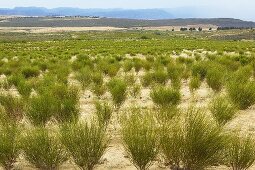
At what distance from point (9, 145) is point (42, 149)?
1.96ft

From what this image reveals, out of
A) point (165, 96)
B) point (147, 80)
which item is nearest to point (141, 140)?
point (165, 96)

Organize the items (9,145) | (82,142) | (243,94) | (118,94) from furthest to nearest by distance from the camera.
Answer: (118,94), (243,94), (9,145), (82,142)

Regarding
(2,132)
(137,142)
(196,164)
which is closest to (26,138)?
(2,132)

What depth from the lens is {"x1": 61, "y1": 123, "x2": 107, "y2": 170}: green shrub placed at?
6551mm

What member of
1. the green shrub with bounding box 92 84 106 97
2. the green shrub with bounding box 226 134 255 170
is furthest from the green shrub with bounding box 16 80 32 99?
the green shrub with bounding box 226 134 255 170

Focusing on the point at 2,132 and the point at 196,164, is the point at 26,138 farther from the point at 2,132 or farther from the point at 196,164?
the point at 196,164

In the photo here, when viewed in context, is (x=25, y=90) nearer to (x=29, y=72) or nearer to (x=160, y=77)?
(x=160, y=77)

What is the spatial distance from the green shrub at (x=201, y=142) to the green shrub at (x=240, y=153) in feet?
0.52

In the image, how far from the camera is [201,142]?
640 centimetres

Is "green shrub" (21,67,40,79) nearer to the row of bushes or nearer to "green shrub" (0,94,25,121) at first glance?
"green shrub" (0,94,25,121)

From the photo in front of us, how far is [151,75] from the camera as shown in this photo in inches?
633

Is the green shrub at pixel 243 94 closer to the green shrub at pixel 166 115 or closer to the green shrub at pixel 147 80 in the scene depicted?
the green shrub at pixel 166 115

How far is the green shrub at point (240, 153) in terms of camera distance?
6.43 metres

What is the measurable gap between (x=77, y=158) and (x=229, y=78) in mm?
9074
